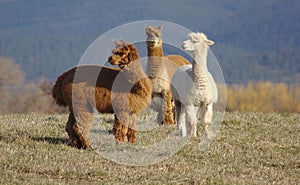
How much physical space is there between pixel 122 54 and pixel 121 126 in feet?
3.69

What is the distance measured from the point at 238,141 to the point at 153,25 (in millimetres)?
3255

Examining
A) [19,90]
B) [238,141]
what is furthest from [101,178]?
[19,90]

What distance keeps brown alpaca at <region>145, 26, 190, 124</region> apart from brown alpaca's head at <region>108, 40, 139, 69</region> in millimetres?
2113

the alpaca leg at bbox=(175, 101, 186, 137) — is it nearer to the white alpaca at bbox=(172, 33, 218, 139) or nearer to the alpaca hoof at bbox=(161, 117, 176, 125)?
the white alpaca at bbox=(172, 33, 218, 139)

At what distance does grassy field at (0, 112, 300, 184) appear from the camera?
945 cm

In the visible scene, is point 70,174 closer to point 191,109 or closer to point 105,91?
point 105,91

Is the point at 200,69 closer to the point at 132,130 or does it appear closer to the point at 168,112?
the point at 132,130

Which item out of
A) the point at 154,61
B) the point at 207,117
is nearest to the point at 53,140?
the point at 207,117

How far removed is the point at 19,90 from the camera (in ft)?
226

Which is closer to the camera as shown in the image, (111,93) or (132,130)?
(111,93)

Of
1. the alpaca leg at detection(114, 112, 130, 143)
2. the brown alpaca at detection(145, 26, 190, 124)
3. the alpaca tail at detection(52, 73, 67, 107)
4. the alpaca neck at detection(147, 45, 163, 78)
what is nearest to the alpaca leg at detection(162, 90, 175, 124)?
the brown alpaca at detection(145, 26, 190, 124)

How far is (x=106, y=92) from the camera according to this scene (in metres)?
11.6

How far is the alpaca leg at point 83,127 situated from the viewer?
11422mm

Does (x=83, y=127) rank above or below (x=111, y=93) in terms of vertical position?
below
